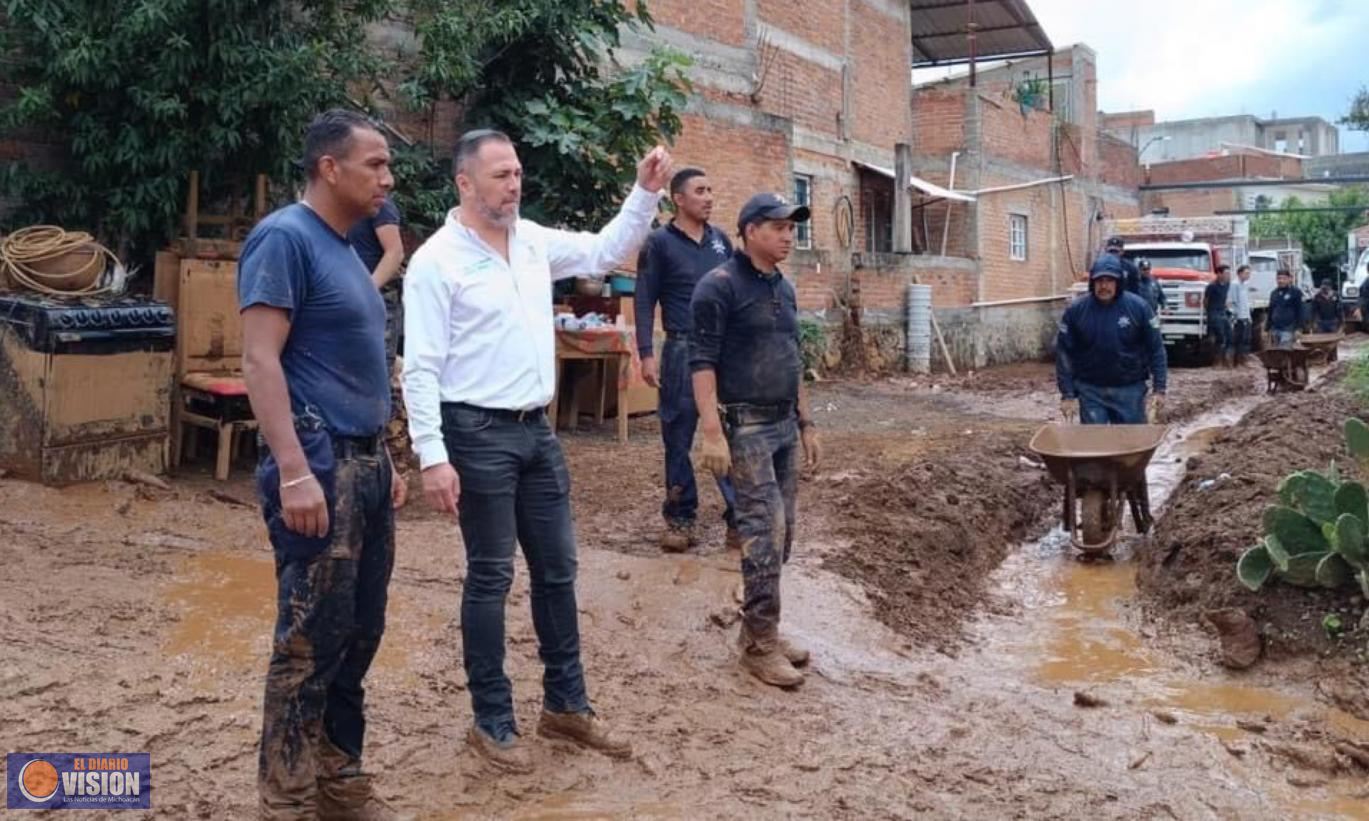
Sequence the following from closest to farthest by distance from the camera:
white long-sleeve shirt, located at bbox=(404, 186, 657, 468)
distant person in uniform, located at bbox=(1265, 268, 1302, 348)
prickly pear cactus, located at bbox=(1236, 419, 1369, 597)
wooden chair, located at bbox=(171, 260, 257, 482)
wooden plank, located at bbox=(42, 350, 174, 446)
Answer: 1. white long-sleeve shirt, located at bbox=(404, 186, 657, 468)
2. prickly pear cactus, located at bbox=(1236, 419, 1369, 597)
3. wooden plank, located at bbox=(42, 350, 174, 446)
4. wooden chair, located at bbox=(171, 260, 257, 482)
5. distant person in uniform, located at bbox=(1265, 268, 1302, 348)

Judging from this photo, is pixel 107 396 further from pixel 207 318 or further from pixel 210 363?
pixel 207 318

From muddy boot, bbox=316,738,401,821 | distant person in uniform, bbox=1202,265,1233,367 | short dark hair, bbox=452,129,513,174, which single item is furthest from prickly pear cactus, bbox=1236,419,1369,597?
distant person in uniform, bbox=1202,265,1233,367

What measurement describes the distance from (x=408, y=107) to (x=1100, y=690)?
767 cm

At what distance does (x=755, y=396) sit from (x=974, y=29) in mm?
20812

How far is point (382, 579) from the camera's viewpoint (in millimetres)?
3383

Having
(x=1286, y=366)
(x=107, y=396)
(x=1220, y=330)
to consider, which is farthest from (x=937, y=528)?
(x=1220, y=330)

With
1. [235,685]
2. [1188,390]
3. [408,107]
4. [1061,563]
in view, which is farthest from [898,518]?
A: [1188,390]

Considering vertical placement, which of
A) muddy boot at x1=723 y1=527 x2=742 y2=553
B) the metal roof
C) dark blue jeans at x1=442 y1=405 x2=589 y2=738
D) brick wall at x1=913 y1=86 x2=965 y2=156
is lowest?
muddy boot at x1=723 y1=527 x2=742 y2=553

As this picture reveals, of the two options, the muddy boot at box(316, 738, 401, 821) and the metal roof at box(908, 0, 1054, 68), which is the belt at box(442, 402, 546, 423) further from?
the metal roof at box(908, 0, 1054, 68)

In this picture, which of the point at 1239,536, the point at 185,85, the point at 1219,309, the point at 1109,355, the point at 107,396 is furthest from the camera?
the point at 1219,309

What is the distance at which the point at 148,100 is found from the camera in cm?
770

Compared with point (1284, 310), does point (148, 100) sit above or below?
above

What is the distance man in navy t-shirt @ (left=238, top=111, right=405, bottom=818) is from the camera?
3.00 meters

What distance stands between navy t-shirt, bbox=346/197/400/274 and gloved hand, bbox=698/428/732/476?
3.19 metres
